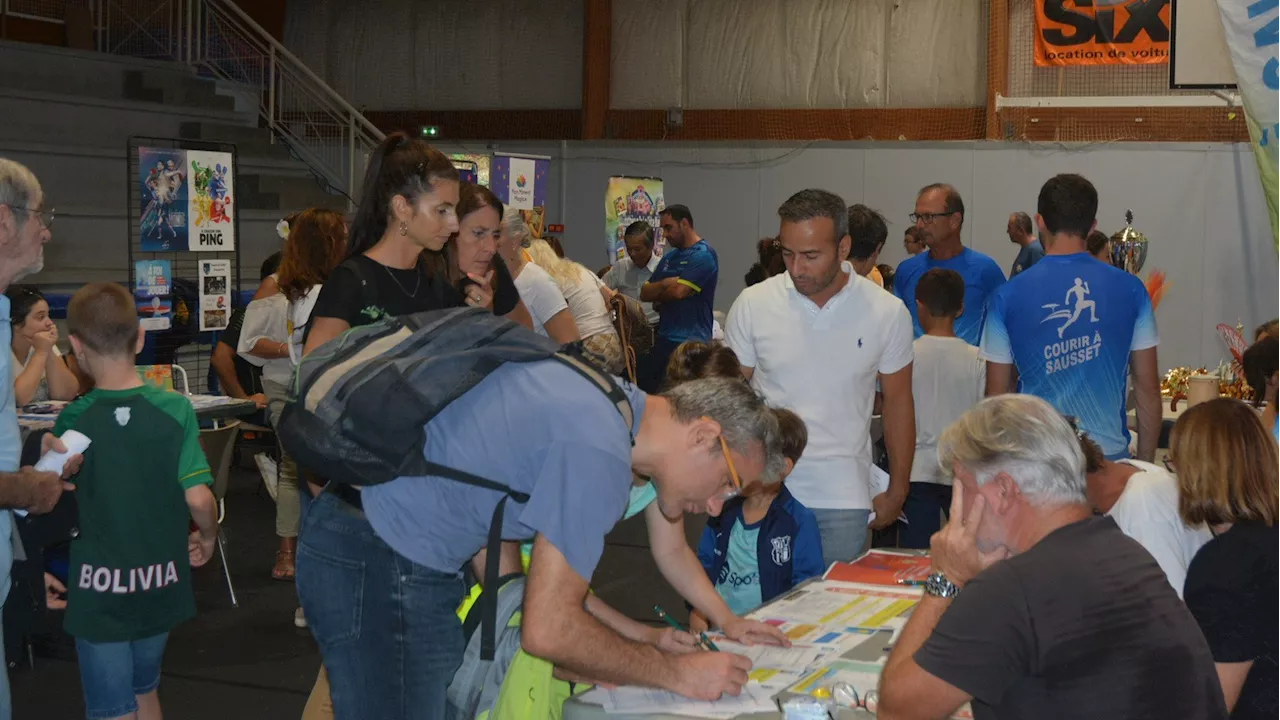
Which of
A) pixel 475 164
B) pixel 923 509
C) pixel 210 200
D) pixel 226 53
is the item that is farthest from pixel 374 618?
pixel 226 53

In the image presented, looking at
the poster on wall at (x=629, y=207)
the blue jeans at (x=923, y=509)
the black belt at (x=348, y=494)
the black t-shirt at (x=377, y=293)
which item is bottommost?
the blue jeans at (x=923, y=509)

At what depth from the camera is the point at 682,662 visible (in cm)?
238

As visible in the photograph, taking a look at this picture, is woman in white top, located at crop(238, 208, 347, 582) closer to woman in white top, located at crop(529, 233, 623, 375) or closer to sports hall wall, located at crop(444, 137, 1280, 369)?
woman in white top, located at crop(529, 233, 623, 375)

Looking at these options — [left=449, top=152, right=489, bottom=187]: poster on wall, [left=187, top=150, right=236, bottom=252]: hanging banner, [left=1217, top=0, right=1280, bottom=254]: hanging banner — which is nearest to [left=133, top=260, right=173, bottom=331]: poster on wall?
[left=187, top=150, right=236, bottom=252]: hanging banner

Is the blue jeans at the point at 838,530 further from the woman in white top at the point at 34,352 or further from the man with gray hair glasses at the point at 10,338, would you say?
the woman in white top at the point at 34,352

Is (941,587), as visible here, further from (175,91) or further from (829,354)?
(175,91)

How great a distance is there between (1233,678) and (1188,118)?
36.9 feet

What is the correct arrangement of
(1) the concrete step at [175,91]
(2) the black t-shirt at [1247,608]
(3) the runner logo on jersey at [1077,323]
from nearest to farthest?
(2) the black t-shirt at [1247,608] → (3) the runner logo on jersey at [1077,323] → (1) the concrete step at [175,91]

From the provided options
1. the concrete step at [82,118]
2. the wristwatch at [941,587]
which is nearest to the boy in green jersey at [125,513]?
the wristwatch at [941,587]

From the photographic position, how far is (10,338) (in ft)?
8.96

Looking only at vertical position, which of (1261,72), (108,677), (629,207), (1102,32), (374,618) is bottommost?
(108,677)

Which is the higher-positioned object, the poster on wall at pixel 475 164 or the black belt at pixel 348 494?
the poster on wall at pixel 475 164

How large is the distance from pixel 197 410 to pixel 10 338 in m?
3.45

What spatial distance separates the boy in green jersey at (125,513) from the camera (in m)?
3.45
